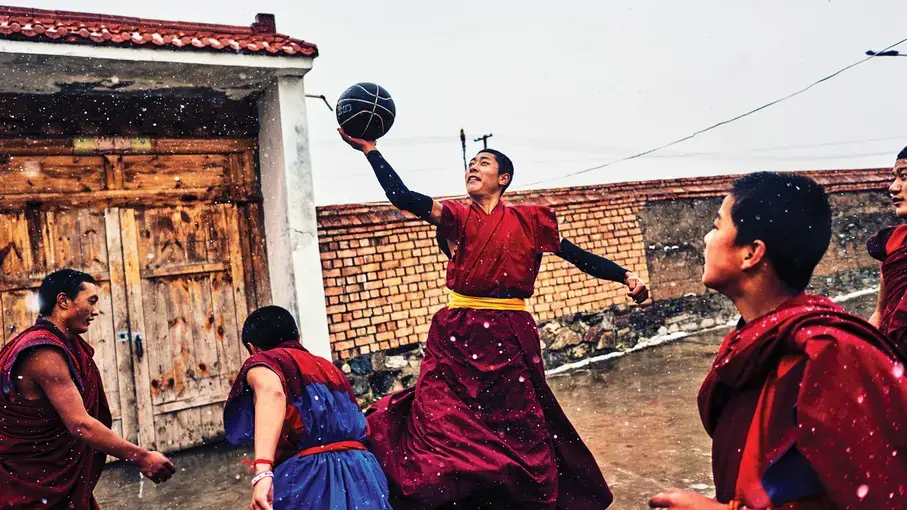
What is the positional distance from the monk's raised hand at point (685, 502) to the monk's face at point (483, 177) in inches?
100

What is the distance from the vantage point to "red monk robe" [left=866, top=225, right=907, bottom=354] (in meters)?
2.98

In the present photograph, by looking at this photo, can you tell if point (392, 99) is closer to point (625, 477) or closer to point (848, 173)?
point (625, 477)

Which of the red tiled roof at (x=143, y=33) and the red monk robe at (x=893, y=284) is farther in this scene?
the red tiled roof at (x=143, y=33)

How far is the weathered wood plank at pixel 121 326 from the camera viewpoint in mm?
6375

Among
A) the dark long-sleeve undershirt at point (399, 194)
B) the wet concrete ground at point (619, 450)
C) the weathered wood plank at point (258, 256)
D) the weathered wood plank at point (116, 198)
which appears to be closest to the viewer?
the dark long-sleeve undershirt at point (399, 194)

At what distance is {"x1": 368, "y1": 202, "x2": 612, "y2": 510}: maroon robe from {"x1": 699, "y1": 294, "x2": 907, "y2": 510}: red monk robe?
6.32 ft

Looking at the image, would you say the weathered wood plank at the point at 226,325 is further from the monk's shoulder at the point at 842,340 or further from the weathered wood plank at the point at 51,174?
the monk's shoulder at the point at 842,340

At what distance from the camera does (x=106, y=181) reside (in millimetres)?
6551

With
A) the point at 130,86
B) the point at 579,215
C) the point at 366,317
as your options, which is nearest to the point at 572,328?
the point at 579,215

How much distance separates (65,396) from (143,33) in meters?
4.42

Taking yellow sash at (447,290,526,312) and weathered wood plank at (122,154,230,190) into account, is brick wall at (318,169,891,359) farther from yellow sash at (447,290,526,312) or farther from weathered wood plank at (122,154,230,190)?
yellow sash at (447,290,526,312)

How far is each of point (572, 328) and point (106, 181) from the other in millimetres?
5721

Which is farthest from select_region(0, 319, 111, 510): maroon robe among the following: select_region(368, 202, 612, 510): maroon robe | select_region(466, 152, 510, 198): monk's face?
select_region(466, 152, 510, 198): monk's face

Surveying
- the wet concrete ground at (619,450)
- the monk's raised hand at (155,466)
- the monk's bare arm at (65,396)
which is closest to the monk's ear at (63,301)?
the monk's bare arm at (65,396)
